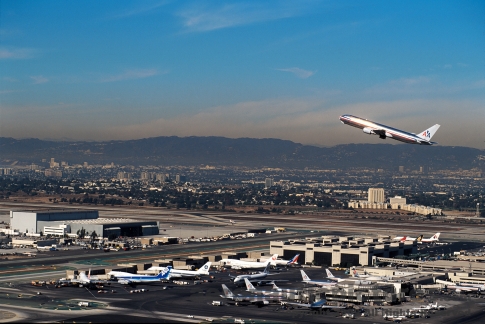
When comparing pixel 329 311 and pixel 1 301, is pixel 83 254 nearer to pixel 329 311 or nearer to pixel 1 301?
pixel 1 301

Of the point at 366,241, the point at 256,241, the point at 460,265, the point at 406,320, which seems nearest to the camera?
the point at 406,320

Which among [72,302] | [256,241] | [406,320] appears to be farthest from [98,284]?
[256,241]

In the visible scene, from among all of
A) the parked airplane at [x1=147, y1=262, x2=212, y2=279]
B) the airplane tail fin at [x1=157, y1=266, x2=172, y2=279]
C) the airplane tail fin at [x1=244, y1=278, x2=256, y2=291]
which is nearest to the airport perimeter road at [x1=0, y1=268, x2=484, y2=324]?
the airplane tail fin at [x1=244, y1=278, x2=256, y2=291]

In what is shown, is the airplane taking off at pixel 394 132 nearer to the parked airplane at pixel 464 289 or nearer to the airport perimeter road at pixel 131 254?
the parked airplane at pixel 464 289

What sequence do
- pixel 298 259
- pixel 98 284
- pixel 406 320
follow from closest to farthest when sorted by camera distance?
pixel 406 320, pixel 98 284, pixel 298 259

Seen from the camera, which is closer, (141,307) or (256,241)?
(141,307)

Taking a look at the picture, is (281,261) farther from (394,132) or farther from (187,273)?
(394,132)
